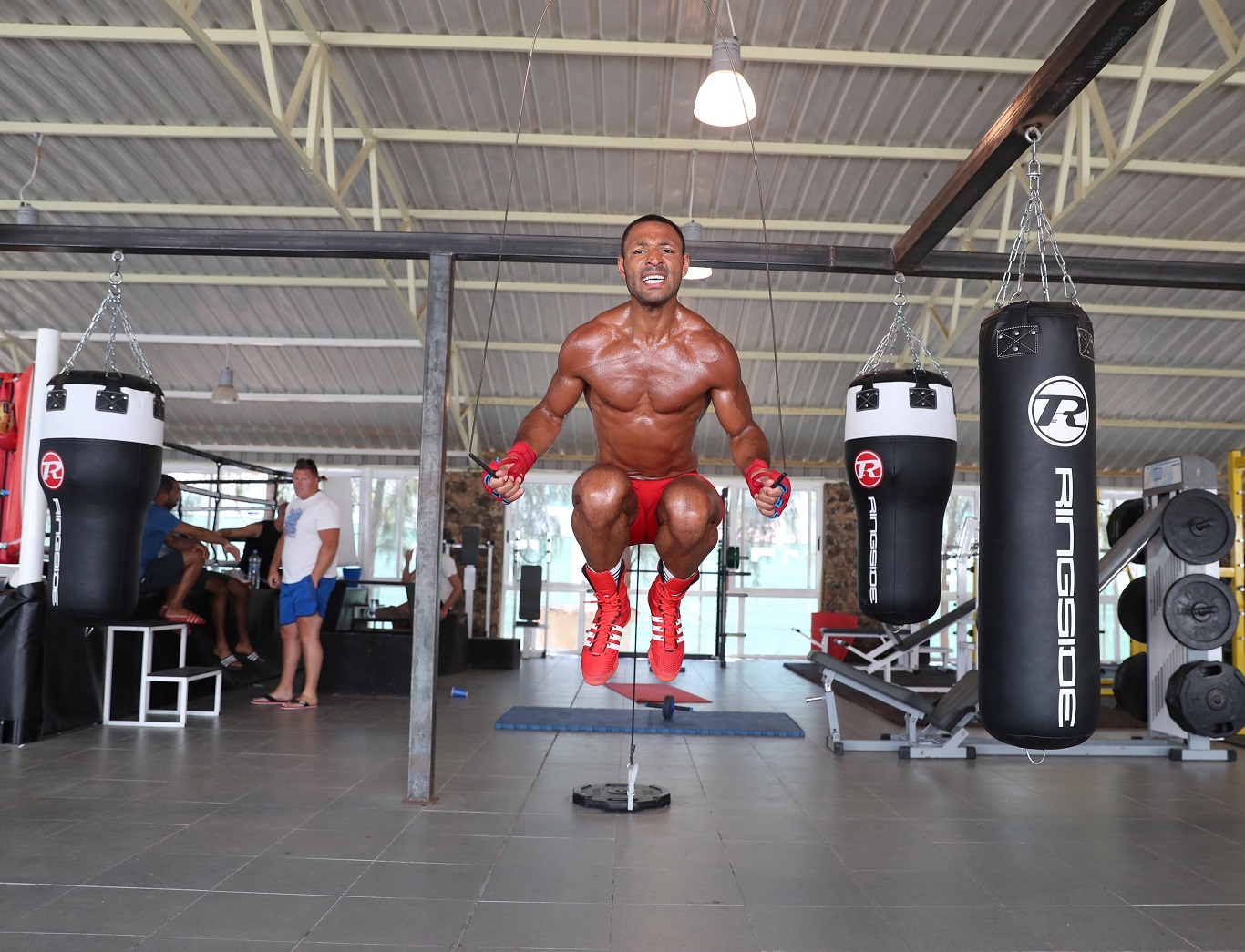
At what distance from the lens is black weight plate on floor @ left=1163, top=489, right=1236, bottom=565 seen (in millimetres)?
5629

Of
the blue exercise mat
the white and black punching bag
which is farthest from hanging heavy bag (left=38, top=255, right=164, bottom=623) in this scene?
the blue exercise mat

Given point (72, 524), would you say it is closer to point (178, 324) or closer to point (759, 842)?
point (759, 842)

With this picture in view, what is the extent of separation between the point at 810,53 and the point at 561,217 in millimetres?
3146

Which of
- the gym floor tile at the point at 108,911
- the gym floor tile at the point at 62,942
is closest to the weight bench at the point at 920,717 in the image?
the gym floor tile at the point at 108,911

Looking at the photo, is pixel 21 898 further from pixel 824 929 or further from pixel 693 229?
pixel 693 229

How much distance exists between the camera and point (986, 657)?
249 cm

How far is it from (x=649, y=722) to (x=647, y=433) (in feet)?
13.5

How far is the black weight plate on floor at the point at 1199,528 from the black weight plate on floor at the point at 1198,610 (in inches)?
5.8

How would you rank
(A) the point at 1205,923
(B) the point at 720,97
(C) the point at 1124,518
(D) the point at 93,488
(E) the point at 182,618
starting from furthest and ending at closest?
(C) the point at 1124,518
(E) the point at 182,618
(B) the point at 720,97
(D) the point at 93,488
(A) the point at 1205,923

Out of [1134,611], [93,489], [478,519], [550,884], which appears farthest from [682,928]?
[478,519]

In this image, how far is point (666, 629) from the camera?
3.23 meters

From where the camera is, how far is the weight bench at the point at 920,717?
552cm

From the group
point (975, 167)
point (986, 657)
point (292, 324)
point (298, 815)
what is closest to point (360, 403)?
point (292, 324)

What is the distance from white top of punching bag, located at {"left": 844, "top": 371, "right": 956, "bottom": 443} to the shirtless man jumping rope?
2.02ft
